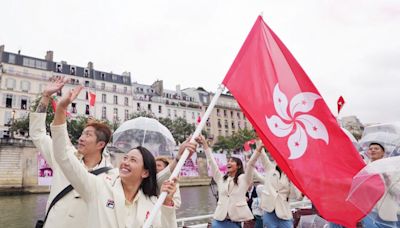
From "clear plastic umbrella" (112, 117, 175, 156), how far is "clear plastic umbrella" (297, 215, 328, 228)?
3.88 meters

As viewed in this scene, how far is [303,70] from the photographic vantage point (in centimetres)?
365

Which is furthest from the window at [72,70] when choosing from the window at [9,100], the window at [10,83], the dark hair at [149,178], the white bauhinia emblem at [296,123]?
the dark hair at [149,178]

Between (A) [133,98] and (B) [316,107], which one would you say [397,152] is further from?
(A) [133,98]

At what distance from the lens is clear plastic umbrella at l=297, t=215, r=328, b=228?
6.77 metres

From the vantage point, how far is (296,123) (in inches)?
134

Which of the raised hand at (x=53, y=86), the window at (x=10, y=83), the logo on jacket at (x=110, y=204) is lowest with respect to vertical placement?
the logo on jacket at (x=110, y=204)

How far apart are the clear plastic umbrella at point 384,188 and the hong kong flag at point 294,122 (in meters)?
0.38

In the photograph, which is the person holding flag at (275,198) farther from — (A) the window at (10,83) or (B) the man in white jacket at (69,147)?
(A) the window at (10,83)

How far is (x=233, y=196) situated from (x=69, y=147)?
2.99 metres

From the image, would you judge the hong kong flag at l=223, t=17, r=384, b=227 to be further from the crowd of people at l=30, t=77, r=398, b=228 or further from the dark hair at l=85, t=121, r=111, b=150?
the dark hair at l=85, t=121, r=111, b=150

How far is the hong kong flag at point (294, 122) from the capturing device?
3.07 m

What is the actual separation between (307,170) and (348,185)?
0.43 m

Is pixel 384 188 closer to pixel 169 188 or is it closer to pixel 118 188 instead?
pixel 169 188

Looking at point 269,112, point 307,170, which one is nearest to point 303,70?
point 269,112
